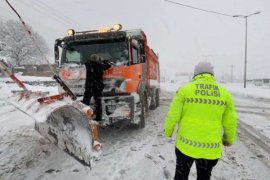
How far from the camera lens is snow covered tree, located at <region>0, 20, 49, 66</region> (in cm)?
5333

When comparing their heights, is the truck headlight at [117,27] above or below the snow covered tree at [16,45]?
below

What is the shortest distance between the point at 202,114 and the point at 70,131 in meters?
2.26

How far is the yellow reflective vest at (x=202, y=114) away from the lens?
2.64 meters

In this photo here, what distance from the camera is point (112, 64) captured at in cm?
623

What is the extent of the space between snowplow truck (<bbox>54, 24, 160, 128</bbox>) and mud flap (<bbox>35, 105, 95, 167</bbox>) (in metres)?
1.89

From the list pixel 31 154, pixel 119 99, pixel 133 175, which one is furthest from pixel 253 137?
pixel 31 154

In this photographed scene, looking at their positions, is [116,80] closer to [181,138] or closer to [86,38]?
[86,38]

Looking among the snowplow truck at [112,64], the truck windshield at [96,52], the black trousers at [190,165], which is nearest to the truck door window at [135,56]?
the snowplow truck at [112,64]

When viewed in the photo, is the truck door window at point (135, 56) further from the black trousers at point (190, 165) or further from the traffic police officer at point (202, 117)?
the black trousers at point (190, 165)

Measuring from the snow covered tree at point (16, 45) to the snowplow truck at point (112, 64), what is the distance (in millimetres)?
50317

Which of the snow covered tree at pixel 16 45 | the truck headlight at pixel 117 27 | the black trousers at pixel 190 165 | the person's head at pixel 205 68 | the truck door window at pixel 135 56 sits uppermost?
the snow covered tree at pixel 16 45

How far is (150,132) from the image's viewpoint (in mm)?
7035

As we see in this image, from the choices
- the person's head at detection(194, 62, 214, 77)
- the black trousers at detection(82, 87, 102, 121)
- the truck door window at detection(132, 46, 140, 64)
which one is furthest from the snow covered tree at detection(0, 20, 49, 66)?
the person's head at detection(194, 62, 214, 77)

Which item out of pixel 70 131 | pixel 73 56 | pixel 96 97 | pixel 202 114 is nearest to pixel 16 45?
pixel 73 56
